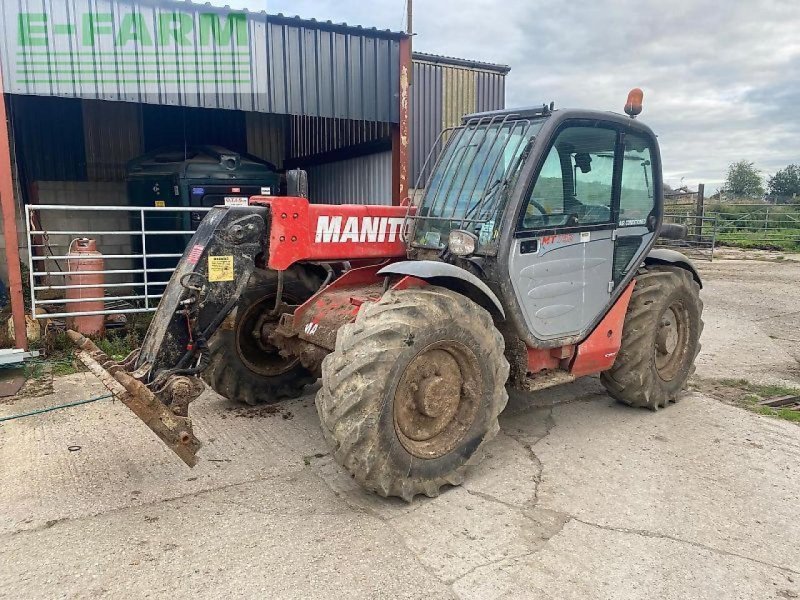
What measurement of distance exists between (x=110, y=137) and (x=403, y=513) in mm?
10455

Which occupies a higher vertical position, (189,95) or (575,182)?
(189,95)

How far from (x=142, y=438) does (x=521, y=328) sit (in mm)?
2905

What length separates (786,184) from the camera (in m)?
34.6

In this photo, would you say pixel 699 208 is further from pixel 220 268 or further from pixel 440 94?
pixel 220 268

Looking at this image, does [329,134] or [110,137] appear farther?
[329,134]

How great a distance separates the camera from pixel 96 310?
7.66 metres

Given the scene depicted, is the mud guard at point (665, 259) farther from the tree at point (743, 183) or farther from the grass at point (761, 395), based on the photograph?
the tree at point (743, 183)

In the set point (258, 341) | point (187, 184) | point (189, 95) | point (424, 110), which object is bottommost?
point (258, 341)

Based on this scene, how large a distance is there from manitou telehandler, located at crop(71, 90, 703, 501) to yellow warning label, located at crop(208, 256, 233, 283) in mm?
12

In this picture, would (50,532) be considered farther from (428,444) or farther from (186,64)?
(186,64)

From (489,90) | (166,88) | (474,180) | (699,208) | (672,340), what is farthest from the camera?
(699,208)

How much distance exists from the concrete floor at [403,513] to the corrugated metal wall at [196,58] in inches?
148

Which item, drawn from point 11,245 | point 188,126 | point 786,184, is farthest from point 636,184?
point 786,184
